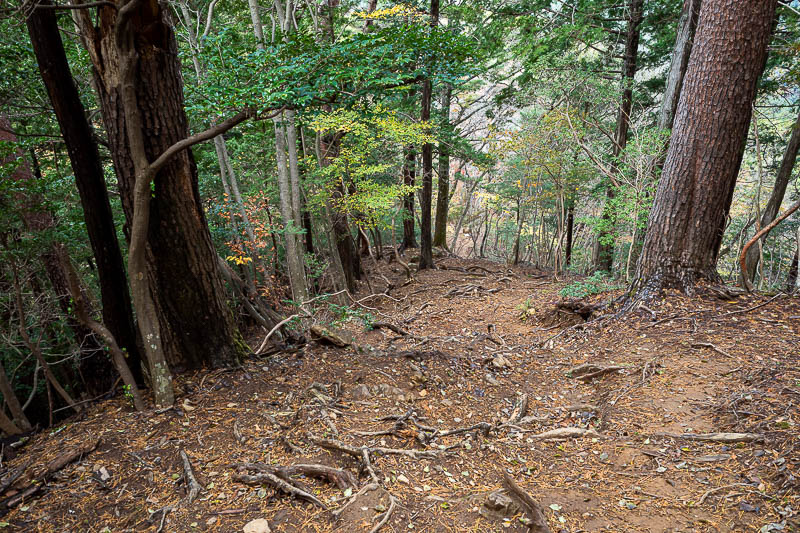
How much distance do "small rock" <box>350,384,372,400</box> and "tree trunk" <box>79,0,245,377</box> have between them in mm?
1407

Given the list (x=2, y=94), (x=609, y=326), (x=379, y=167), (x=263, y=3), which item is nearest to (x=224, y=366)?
(x=2, y=94)

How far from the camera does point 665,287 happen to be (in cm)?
547

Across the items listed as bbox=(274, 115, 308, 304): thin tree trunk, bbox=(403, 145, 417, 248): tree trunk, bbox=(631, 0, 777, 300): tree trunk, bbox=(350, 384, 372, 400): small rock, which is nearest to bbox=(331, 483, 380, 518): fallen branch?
bbox=(350, 384, 372, 400): small rock

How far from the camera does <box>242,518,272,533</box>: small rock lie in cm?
222

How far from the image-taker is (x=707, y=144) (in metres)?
5.14

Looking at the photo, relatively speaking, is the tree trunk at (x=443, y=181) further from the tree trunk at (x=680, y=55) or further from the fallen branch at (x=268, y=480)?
the fallen branch at (x=268, y=480)

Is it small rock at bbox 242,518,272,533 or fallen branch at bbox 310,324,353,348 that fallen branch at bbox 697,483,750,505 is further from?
fallen branch at bbox 310,324,353,348

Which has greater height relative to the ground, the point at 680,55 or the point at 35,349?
the point at 680,55

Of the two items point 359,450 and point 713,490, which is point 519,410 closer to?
point 713,490

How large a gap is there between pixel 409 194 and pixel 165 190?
1093cm

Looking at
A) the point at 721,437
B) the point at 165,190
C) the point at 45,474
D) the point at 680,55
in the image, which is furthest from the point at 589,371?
the point at 680,55

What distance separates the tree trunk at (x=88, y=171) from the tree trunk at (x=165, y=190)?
306 millimetres

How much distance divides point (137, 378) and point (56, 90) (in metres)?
2.89

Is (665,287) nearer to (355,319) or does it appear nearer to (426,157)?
(355,319)
